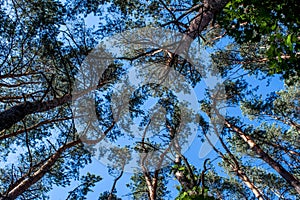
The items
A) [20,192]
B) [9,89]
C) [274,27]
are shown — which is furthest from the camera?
[9,89]

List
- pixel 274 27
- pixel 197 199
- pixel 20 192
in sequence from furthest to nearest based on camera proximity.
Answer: pixel 20 192 → pixel 274 27 → pixel 197 199

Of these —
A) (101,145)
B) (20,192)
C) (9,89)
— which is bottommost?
(20,192)

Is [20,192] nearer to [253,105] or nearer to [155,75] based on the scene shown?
[155,75]

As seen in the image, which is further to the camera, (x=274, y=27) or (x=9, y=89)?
(x=9, y=89)

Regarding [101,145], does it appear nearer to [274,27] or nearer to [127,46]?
[127,46]

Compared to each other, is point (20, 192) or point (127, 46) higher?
point (127, 46)

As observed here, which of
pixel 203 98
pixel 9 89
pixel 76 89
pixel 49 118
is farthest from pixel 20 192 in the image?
pixel 203 98

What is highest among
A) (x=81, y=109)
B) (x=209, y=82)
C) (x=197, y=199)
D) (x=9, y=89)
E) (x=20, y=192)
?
(x=209, y=82)

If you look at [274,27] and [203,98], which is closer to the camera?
[274,27]

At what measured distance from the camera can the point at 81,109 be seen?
7.27 metres

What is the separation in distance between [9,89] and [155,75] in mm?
4362

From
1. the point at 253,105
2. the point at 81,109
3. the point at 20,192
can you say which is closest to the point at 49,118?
the point at 81,109

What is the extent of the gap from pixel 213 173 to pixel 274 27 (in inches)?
391

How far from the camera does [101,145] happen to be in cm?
761
